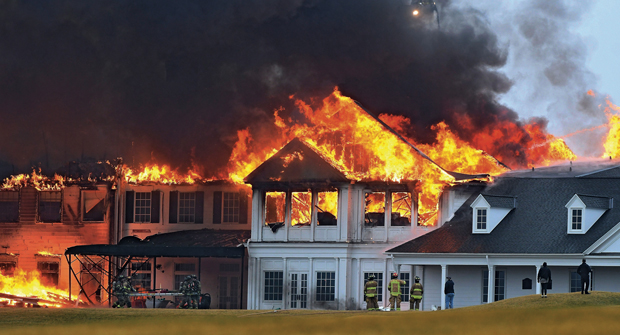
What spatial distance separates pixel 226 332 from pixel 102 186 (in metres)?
28.8

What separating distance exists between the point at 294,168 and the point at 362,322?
19.7 metres

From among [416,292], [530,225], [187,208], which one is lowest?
[416,292]

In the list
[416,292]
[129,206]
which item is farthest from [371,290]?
[129,206]

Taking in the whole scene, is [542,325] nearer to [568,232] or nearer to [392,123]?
[568,232]

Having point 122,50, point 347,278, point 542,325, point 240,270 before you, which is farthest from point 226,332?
point 122,50

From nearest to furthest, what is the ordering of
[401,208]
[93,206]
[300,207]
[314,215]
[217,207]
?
[314,215]
[401,208]
[300,207]
[217,207]
[93,206]

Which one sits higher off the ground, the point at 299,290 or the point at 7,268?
the point at 7,268

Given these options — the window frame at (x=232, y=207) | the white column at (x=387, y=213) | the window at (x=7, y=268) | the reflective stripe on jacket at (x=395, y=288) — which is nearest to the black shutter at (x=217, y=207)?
the window frame at (x=232, y=207)

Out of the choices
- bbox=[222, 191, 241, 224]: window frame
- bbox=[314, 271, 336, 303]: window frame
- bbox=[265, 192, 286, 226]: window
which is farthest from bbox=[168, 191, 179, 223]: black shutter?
bbox=[314, 271, 336, 303]: window frame

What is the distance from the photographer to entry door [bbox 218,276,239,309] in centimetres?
4897

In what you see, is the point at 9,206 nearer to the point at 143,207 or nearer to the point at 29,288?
the point at 29,288

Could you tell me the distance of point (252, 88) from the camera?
5400 centimetres

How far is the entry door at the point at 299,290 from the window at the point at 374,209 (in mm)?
3563

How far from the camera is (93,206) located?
5212cm
